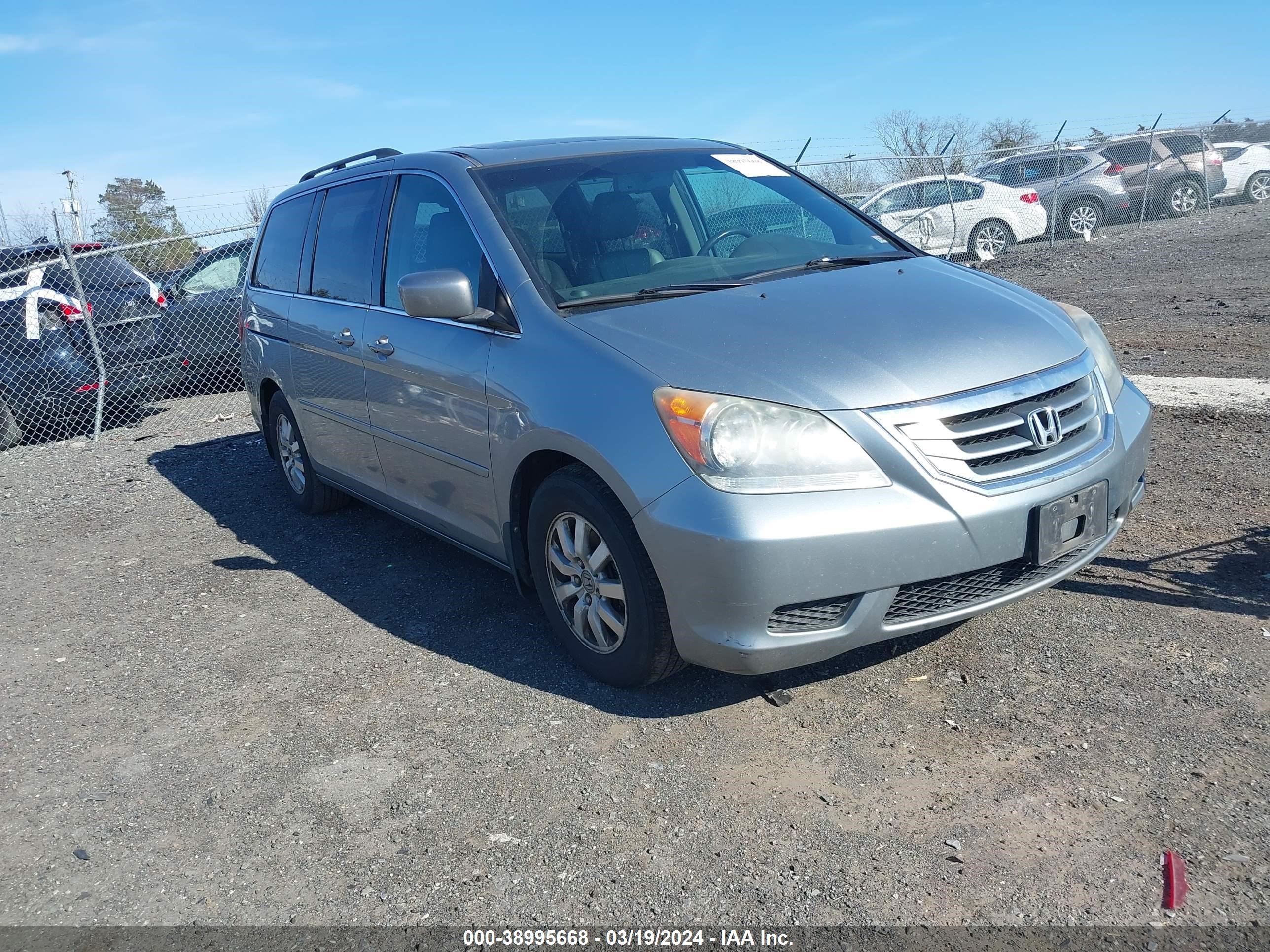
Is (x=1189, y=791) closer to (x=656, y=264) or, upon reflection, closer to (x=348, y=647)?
(x=656, y=264)

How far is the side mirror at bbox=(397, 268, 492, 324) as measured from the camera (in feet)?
12.6

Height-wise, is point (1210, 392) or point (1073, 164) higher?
point (1073, 164)

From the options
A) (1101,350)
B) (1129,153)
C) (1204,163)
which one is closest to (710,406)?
(1101,350)

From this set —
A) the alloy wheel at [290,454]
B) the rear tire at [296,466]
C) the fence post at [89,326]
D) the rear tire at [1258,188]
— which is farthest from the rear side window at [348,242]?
the rear tire at [1258,188]

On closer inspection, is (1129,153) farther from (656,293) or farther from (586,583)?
(586,583)

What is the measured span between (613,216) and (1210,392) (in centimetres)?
465

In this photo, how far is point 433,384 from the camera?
4.23 m

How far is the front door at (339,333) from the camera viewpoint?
4.93m

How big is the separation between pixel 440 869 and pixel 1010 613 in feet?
7.65

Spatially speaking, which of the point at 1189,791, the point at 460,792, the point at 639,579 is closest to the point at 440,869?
the point at 460,792

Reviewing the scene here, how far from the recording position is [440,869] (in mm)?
2838

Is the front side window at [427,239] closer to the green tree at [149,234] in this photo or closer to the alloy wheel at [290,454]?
the alloy wheel at [290,454]

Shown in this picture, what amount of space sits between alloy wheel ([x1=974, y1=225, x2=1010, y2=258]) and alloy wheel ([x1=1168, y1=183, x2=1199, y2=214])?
13.5 feet

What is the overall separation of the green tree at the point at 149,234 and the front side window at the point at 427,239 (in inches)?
262
